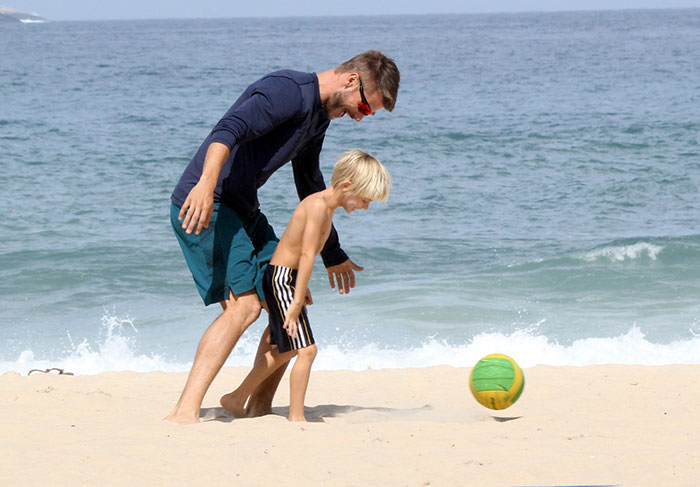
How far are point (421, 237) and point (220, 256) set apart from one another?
7.97 metres

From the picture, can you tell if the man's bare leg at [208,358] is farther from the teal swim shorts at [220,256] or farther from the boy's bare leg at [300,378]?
the boy's bare leg at [300,378]

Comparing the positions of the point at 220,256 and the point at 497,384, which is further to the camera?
the point at 497,384

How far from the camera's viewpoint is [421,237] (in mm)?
12133

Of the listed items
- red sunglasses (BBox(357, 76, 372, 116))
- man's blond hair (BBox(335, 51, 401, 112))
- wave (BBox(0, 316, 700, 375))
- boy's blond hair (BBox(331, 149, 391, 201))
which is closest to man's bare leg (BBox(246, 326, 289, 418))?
boy's blond hair (BBox(331, 149, 391, 201))

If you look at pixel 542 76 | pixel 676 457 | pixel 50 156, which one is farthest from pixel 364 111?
pixel 542 76

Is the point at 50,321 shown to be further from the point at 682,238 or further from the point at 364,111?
the point at 682,238

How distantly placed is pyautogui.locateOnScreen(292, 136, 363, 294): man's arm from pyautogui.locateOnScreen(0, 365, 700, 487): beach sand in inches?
33.1

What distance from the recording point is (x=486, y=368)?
4.85 meters

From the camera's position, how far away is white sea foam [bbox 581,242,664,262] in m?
10.7

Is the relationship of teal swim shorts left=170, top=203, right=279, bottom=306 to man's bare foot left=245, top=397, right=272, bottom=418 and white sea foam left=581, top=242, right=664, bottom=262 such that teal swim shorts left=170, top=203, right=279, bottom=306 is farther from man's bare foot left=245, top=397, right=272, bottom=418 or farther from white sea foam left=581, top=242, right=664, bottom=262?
white sea foam left=581, top=242, right=664, bottom=262

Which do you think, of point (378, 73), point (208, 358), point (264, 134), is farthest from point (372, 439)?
point (378, 73)

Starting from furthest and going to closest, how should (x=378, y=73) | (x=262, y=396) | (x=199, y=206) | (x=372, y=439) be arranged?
1. (x=262, y=396)
2. (x=378, y=73)
3. (x=372, y=439)
4. (x=199, y=206)

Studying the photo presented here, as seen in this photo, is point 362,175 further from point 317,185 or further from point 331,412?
point 331,412

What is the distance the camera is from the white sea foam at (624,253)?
10.7 meters
